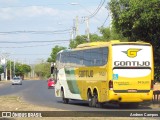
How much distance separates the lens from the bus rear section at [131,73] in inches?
1022

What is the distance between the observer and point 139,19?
26359 millimetres

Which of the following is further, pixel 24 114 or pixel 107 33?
pixel 107 33

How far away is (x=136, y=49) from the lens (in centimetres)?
2628

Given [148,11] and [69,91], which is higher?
[148,11]

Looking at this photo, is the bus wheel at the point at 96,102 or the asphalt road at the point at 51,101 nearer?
the asphalt road at the point at 51,101

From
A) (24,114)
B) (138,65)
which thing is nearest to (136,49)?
(138,65)

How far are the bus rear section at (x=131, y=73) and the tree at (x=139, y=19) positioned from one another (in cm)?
127

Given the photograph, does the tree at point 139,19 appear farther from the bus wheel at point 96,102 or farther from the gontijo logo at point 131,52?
the bus wheel at point 96,102

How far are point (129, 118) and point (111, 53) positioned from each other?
22.5ft

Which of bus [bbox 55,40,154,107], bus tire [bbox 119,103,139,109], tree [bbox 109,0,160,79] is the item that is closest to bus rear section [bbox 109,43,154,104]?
bus [bbox 55,40,154,107]

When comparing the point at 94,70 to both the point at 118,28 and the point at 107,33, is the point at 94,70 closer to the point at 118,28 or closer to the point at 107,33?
the point at 118,28

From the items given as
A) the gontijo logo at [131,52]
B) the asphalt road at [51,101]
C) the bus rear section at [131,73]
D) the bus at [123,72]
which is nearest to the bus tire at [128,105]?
the asphalt road at [51,101]

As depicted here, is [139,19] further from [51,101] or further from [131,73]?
[51,101]

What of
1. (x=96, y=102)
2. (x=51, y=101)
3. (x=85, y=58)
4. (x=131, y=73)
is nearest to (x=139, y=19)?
(x=131, y=73)
